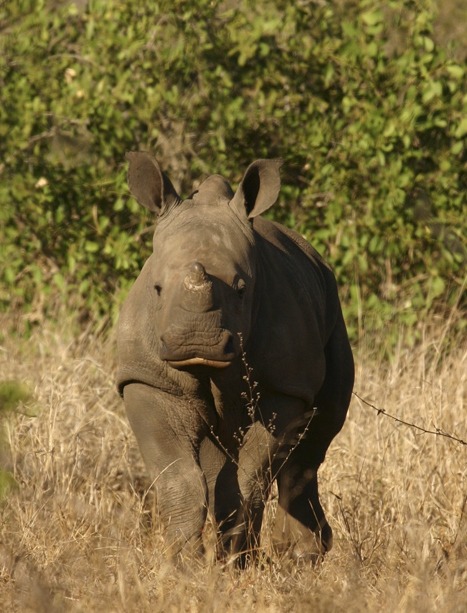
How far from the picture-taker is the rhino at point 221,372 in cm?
423

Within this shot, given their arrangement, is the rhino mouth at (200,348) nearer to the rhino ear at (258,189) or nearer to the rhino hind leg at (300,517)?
the rhino ear at (258,189)

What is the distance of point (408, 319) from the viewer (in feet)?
26.0

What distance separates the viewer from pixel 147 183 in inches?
Result: 181

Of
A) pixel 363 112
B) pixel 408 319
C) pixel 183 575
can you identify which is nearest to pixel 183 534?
pixel 183 575

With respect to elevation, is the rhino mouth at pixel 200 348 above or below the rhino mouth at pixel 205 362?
above

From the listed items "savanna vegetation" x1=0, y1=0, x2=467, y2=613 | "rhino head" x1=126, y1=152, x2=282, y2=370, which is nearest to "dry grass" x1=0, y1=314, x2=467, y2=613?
"savanna vegetation" x1=0, y1=0, x2=467, y2=613

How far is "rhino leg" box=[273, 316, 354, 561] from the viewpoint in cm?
514

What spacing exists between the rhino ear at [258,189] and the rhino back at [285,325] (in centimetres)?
16

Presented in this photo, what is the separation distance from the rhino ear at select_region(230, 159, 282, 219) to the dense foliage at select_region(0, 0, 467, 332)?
3142 millimetres

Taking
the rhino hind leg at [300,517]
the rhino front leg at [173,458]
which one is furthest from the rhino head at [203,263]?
the rhino hind leg at [300,517]

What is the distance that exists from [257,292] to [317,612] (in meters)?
1.49

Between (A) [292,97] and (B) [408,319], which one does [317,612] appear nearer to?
(B) [408,319]

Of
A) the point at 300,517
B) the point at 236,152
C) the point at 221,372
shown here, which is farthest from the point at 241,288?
the point at 236,152

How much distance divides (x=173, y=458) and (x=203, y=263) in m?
0.88
